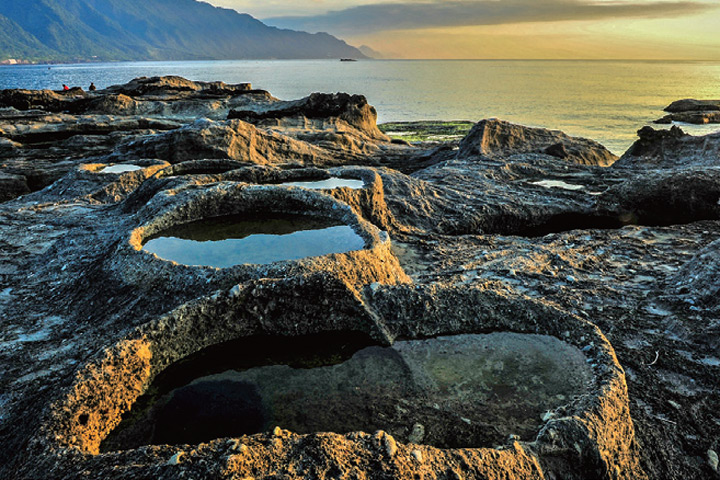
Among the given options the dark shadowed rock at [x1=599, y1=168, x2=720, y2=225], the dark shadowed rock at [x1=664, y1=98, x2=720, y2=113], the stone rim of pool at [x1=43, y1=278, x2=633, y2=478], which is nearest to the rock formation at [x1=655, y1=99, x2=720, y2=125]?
the dark shadowed rock at [x1=664, y1=98, x2=720, y2=113]

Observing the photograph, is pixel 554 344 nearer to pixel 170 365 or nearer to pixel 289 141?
pixel 170 365

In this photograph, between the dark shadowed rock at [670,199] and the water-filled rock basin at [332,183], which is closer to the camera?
the water-filled rock basin at [332,183]

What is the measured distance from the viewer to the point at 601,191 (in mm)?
13883

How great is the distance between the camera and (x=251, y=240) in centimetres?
695

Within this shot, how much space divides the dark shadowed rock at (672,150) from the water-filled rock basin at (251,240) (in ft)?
51.3

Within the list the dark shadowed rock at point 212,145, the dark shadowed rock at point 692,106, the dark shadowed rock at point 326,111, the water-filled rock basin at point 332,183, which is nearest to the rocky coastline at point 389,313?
the water-filled rock basin at point 332,183

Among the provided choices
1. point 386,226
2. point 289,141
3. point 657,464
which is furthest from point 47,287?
point 289,141

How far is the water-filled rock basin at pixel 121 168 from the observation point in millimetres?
13195

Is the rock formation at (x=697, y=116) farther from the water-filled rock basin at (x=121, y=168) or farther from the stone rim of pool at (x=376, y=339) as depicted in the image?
the stone rim of pool at (x=376, y=339)

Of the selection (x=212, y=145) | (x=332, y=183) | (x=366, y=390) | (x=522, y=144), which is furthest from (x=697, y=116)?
(x=366, y=390)

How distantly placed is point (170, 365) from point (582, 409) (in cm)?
367

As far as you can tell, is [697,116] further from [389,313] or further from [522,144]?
[389,313]

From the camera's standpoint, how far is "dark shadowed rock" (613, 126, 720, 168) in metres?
16.9

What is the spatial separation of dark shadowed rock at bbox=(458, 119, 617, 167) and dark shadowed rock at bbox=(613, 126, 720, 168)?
157cm
